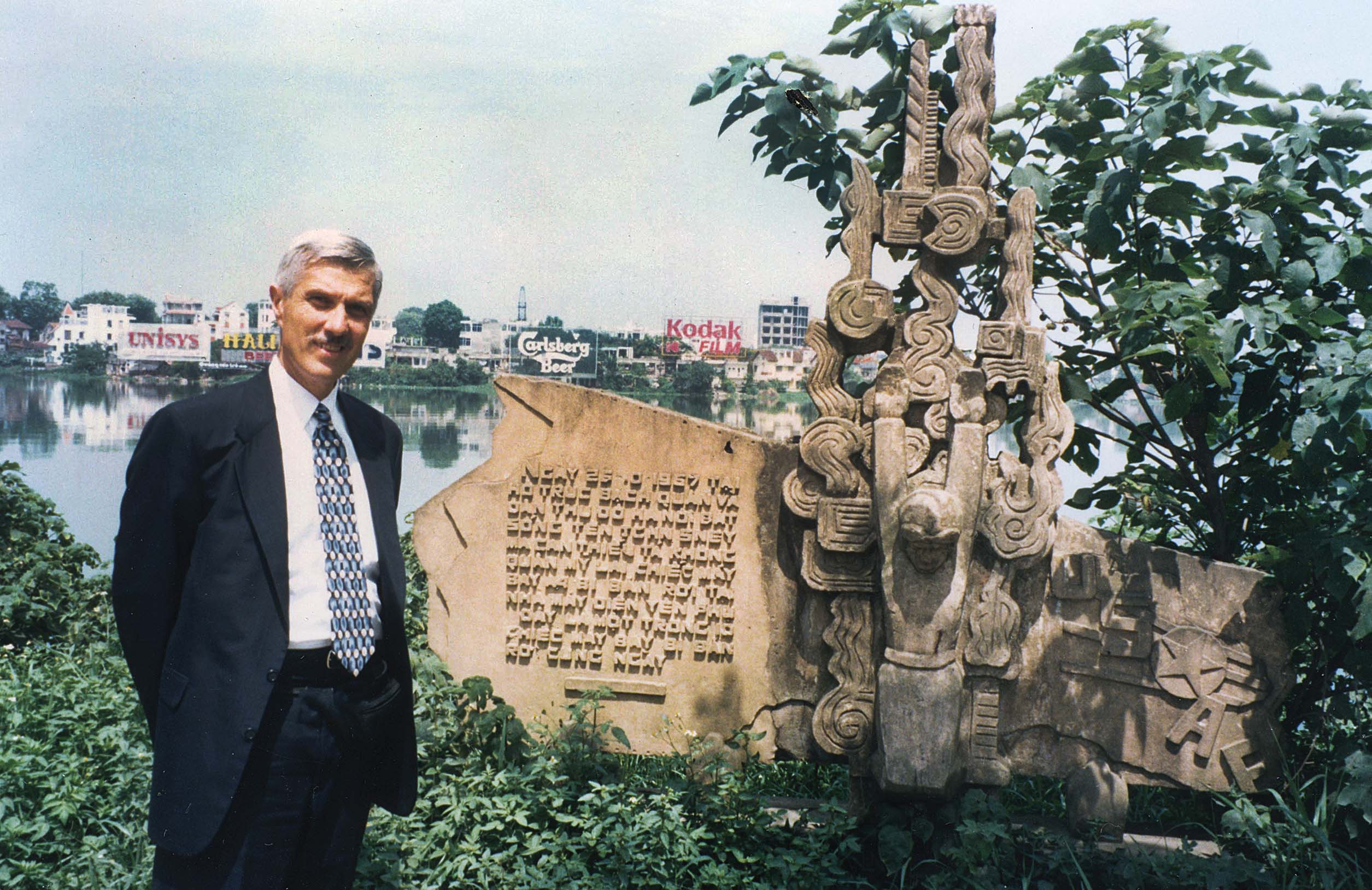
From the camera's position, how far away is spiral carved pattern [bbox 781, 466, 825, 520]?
392 cm

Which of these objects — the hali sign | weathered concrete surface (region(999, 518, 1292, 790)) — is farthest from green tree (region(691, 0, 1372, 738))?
the hali sign

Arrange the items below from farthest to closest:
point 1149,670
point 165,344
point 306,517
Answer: point 165,344 → point 1149,670 → point 306,517

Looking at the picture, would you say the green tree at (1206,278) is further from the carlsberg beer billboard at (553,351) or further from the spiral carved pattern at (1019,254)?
the carlsberg beer billboard at (553,351)

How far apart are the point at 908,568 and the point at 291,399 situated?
7.35 ft

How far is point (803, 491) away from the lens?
3.95 m

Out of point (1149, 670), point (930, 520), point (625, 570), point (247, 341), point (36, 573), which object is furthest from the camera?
point (247, 341)

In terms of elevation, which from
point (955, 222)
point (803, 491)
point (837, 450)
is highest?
point (955, 222)

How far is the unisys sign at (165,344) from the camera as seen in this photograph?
6.63m

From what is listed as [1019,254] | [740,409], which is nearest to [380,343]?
[740,409]

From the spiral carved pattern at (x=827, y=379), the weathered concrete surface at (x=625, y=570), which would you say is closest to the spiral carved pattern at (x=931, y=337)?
the spiral carved pattern at (x=827, y=379)

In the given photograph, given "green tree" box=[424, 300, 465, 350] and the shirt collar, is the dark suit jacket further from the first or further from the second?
"green tree" box=[424, 300, 465, 350]

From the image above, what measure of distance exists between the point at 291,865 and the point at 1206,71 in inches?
156

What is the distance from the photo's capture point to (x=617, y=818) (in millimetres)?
3803

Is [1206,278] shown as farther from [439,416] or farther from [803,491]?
[439,416]
